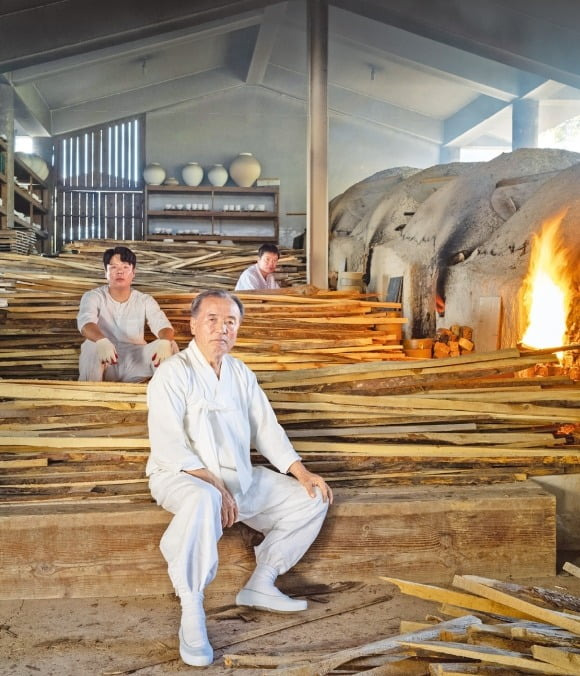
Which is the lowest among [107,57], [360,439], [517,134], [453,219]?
[360,439]

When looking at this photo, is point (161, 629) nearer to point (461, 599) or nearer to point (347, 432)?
point (461, 599)

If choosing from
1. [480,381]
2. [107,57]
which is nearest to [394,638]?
[480,381]

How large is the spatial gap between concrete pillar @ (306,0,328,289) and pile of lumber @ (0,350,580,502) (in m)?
5.42

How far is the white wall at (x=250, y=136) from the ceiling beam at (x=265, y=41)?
637 millimetres

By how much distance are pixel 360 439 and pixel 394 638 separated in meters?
1.50

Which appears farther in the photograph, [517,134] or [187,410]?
[517,134]

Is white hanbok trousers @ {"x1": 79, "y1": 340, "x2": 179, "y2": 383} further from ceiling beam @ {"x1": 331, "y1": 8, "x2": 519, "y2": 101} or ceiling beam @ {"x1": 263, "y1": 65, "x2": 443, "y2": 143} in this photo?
ceiling beam @ {"x1": 263, "y1": 65, "x2": 443, "y2": 143}

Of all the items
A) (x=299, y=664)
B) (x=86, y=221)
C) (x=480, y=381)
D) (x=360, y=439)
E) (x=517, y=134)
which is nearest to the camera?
(x=299, y=664)

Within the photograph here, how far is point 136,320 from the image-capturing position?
563cm

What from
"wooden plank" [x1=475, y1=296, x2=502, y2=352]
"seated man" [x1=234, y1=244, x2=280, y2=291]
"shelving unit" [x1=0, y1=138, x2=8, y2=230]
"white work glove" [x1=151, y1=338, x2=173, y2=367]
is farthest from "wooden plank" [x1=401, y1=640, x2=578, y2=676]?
"shelving unit" [x1=0, y1=138, x2=8, y2=230]

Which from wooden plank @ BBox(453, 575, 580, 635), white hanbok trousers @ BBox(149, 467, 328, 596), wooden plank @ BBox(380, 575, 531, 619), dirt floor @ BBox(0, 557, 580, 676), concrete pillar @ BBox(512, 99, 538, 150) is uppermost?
concrete pillar @ BBox(512, 99, 538, 150)

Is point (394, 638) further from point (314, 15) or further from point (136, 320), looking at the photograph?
point (314, 15)

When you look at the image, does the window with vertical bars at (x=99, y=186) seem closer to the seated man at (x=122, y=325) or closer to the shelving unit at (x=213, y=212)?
the shelving unit at (x=213, y=212)

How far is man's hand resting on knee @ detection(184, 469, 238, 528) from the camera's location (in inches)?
127
